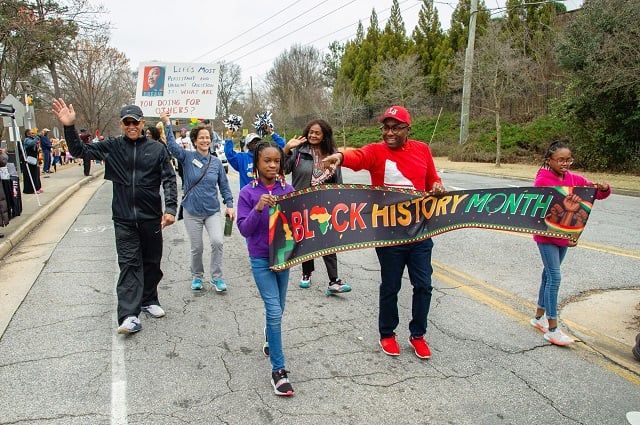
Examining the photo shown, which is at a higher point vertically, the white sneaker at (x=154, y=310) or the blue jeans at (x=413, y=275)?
the blue jeans at (x=413, y=275)

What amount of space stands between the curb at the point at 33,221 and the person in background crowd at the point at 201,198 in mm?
3880

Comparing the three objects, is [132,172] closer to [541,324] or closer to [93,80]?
[541,324]

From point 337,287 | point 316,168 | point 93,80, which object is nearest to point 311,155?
point 316,168

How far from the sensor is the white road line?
3193 millimetres

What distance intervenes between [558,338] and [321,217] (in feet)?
7.60

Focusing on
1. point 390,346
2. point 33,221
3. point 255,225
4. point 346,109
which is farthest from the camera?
point 346,109

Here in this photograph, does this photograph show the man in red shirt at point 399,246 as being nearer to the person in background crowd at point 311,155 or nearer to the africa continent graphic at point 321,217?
the africa continent graphic at point 321,217

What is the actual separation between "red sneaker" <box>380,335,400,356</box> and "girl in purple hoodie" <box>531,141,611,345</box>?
1.35 metres

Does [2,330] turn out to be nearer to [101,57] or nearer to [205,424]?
[205,424]

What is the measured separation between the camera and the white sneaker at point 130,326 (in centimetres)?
441

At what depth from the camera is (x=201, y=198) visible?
5.61 metres

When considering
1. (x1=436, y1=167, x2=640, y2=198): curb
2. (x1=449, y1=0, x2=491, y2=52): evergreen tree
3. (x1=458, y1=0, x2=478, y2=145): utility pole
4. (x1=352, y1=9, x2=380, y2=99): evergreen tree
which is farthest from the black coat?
(x1=352, y1=9, x2=380, y2=99): evergreen tree

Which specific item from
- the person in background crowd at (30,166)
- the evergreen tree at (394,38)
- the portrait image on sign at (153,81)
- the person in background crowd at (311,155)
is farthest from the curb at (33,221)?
the evergreen tree at (394,38)

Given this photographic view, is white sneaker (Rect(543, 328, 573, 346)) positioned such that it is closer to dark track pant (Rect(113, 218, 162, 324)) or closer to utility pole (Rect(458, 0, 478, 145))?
dark track pant (Rect(113, 218, 162, 324))
